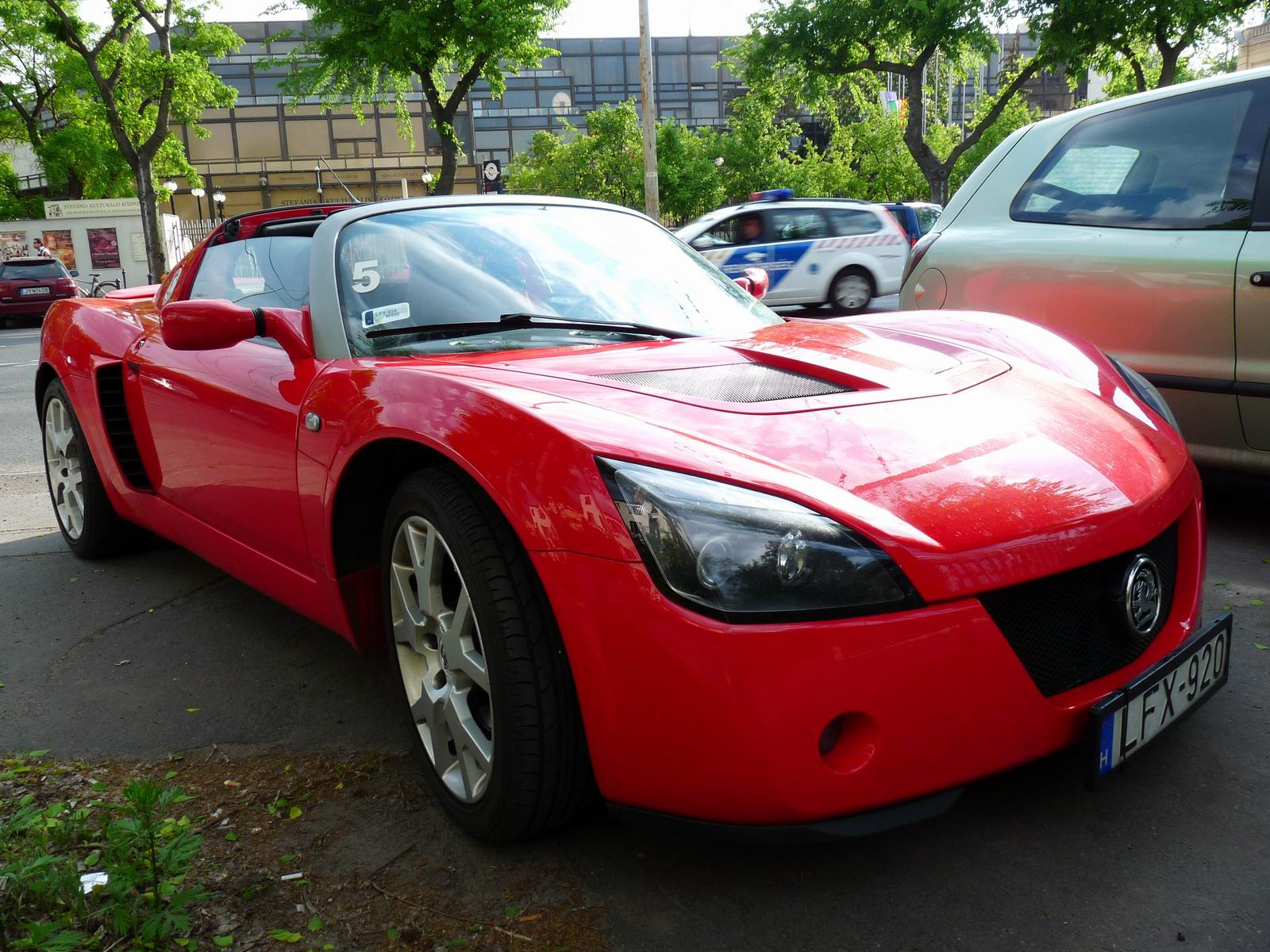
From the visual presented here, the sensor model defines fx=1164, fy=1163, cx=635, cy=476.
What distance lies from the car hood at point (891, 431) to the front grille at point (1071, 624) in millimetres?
66

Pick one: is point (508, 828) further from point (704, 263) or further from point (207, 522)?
point (704, 263)

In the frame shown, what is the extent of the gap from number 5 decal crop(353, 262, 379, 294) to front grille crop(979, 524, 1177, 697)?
1.74m

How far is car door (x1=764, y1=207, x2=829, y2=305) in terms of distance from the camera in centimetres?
1484

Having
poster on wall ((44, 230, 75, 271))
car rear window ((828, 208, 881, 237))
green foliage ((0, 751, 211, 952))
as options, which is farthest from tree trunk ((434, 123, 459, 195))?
green foliage ((0, 751, 211, 952))

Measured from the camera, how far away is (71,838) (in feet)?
7.67

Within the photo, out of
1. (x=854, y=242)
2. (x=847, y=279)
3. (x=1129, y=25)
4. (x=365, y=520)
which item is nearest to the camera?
(x=365, y=520)

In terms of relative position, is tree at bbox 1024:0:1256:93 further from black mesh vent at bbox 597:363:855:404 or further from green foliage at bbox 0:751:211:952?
green foliage at bbox 0:751:211:952

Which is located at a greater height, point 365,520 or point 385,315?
point 385,315

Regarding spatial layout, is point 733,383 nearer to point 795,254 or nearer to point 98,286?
point 795,254

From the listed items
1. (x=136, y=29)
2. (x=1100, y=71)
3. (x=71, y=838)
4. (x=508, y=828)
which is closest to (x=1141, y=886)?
(x=508, y=828)

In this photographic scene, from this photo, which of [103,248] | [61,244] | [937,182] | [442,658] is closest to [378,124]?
[103,248]

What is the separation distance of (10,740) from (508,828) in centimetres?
153

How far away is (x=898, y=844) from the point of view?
2.17 metres

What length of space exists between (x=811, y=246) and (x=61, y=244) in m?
33.2
